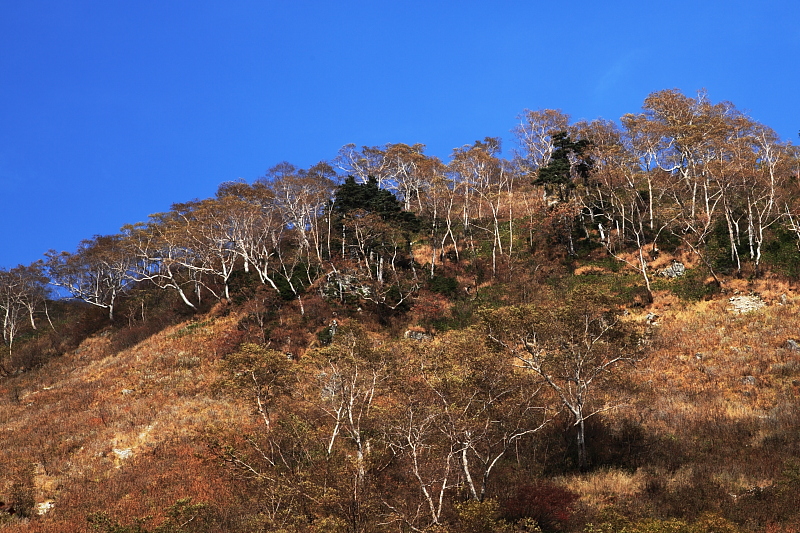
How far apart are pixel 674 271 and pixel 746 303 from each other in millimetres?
5808

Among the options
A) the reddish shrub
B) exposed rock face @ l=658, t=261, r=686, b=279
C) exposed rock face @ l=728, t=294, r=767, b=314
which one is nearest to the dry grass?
the reddish shrub

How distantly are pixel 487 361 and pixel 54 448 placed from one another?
22555 millimetres

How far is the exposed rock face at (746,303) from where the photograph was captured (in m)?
32.4

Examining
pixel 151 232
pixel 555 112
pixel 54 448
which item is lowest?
pixel 54 448

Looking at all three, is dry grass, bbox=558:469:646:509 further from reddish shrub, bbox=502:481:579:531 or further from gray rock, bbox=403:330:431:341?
gray rock, bbox=403:330:431:341

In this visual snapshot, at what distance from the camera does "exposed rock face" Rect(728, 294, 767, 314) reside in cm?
3241

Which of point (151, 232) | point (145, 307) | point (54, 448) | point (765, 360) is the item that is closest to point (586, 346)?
point (765, 360)

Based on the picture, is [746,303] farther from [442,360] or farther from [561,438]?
[442,360]

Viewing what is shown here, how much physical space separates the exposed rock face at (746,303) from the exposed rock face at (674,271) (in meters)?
4.66

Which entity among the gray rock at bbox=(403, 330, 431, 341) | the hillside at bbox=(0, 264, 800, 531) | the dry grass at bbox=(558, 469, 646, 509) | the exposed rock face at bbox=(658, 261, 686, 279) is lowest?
the dry grass at bbox=(558, 469, 646, 509)

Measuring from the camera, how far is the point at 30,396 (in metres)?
36.5

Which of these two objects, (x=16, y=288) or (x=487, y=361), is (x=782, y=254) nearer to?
(x=487, y=361)

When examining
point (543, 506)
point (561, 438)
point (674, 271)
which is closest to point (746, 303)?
point (674, 271)

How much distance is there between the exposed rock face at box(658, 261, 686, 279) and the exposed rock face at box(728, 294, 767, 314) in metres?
4.66
